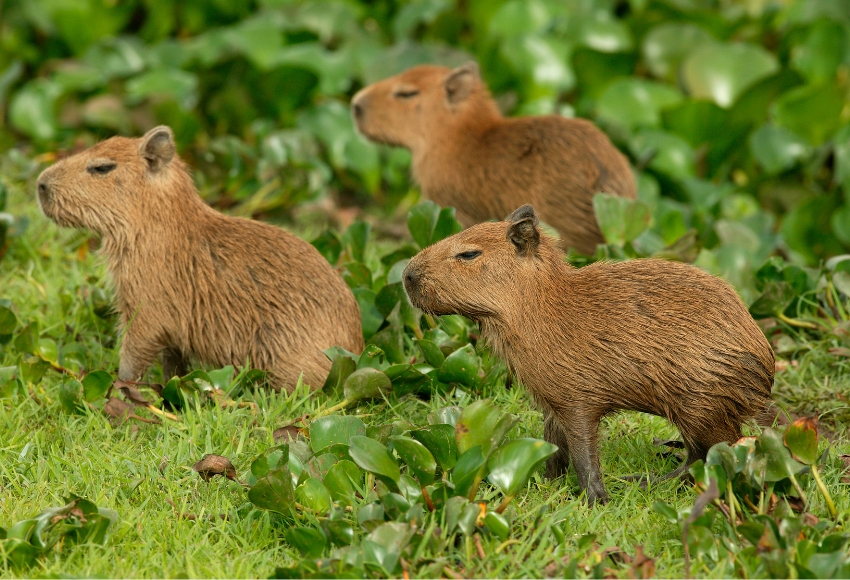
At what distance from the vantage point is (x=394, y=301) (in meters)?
4.99

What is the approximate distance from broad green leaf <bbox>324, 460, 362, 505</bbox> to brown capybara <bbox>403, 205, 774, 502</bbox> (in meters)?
A: 0.68

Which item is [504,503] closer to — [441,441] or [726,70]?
[441,441]

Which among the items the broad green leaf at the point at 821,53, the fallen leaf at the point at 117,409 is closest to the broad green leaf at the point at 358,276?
the fallen leaf at the point at 117,409

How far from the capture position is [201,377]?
4449mm

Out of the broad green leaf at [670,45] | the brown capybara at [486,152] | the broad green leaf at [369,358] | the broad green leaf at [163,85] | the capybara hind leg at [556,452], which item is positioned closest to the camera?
the capybara hind leg at [556,452]

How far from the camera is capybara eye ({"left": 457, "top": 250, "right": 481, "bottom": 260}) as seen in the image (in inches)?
154

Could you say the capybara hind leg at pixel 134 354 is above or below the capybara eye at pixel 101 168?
below

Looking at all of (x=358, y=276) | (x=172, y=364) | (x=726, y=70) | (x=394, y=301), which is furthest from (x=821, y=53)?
(x=172, y=364)

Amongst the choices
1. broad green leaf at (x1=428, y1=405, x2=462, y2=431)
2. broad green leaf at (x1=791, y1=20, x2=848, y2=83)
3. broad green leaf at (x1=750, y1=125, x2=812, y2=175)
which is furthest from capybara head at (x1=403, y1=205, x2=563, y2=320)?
broad green leaf at (x1=791, y1=20, x2=848, y2=83)

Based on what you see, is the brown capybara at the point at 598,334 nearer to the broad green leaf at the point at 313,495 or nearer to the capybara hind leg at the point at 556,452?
the capybara hind leg at the point at 556,452

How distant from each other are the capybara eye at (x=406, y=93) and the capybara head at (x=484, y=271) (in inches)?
128

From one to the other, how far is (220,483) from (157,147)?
175 centimetres

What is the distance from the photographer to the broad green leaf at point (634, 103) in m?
7.96

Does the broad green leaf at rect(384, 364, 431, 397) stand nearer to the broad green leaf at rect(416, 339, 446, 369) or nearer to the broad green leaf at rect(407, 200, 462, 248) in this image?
the broad green leaf at rect(416, 339, 446, 369)
